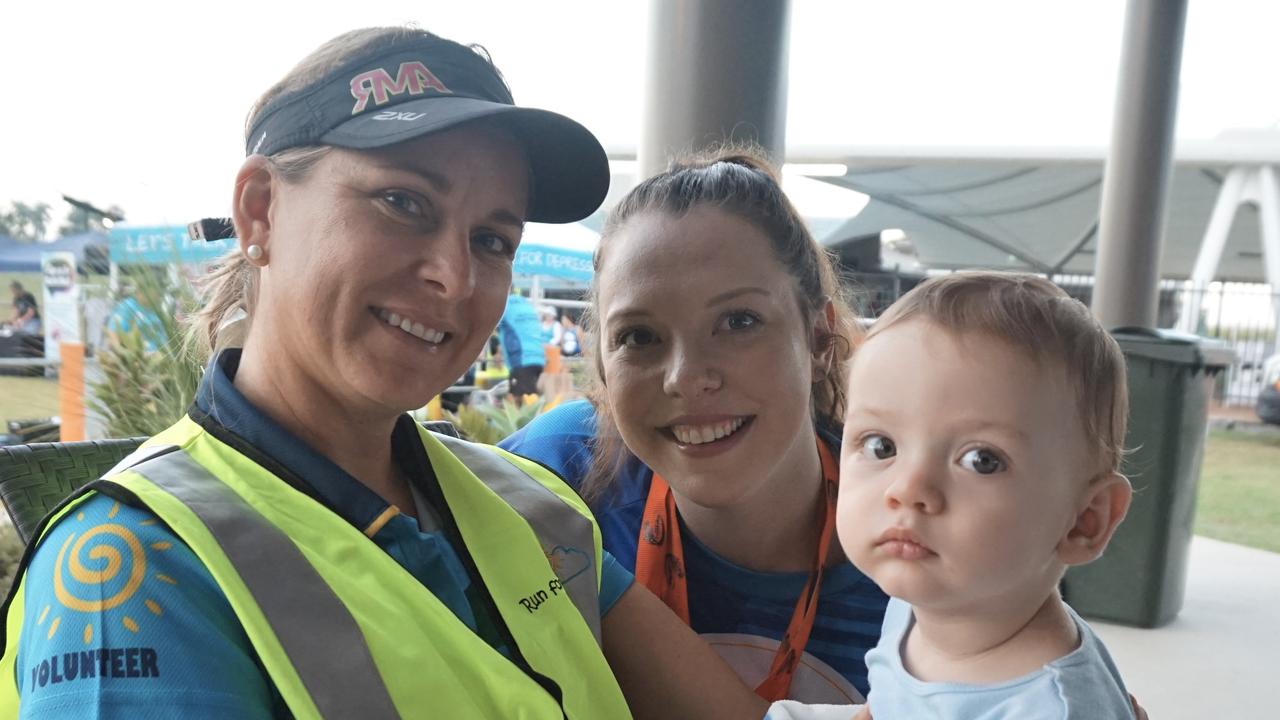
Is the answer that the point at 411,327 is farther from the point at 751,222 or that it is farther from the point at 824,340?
the point at 824,340

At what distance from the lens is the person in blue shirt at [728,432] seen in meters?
1.83

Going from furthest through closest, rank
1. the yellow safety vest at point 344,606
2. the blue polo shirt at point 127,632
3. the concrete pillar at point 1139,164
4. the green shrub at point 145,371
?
the concrete pillar at point 1139,164
the green shrub at point 145,371
the yellow safety vest at point 344,606
the blue polo shirt at point 127,632

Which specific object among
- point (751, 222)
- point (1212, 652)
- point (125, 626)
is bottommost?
point (1212, 652)

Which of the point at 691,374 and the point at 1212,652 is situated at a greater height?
the point at 691,374

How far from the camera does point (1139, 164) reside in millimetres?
8203

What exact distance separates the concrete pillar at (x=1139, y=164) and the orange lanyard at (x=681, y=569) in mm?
6765

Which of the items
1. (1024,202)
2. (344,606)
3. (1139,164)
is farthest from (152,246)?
(1024,202)

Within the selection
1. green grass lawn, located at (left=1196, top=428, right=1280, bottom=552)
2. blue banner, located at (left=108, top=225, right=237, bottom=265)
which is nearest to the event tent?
blue banner, located at (left=108, top=225, right=237, bottom=265)

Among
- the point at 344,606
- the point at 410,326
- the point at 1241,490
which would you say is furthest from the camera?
the point at 1241,490

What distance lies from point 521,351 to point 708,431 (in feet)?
18.5

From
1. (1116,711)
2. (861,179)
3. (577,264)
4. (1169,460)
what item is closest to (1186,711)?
(1169,460)

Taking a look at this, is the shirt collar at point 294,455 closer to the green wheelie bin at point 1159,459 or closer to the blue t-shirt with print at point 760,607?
the blue t-shirt with print at point 760,607

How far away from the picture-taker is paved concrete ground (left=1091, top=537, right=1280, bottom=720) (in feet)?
14.1

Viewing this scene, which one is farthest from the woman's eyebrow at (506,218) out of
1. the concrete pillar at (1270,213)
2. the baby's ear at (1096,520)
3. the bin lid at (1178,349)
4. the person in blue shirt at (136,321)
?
the concrete pillar at (1270,213)
